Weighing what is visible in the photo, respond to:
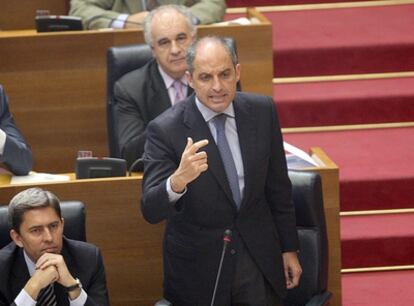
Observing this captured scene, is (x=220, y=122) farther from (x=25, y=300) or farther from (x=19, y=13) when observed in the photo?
(x=19, y=13)

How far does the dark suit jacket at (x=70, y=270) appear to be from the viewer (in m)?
2.04

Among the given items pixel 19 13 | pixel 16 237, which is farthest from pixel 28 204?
pixel 19 13

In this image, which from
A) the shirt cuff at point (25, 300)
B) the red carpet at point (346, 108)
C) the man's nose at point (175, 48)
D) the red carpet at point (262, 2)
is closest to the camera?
the shirt cuff at point (25, 300)

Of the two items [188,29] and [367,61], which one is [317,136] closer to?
[367,61]

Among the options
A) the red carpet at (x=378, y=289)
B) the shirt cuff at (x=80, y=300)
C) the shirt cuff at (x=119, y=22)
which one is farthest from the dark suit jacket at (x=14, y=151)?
the red carpet at (x=378, y=289)

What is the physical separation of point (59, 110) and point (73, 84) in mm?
79

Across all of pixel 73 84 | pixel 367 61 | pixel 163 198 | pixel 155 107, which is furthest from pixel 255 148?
pixel 367 61

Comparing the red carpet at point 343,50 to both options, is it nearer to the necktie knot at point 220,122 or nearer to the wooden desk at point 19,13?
the wooden desk at point 19,13

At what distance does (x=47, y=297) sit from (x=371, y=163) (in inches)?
49.2

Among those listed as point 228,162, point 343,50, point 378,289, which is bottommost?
point 378,289

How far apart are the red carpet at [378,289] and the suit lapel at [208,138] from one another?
739 mm

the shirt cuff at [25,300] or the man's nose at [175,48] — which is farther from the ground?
the man's nose at [175,48]

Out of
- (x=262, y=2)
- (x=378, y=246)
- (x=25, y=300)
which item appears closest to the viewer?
(x=25, y=300)

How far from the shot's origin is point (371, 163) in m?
3.03
